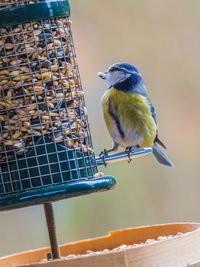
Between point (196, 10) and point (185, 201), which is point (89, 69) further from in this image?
point (185, 201)

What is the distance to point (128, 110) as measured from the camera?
5.09m

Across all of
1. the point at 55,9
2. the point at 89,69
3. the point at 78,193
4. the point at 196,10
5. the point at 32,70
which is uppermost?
the point at 196,10

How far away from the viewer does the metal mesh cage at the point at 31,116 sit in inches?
129

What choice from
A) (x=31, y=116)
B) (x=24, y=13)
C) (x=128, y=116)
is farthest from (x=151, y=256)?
(x=128, y=116)

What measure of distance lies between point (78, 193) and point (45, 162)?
30 cm

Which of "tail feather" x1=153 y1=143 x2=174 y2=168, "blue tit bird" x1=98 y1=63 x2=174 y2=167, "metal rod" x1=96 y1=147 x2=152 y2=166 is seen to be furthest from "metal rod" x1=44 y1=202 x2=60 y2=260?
"tail feather" x1=153 y1=143 x2=174 y2=168

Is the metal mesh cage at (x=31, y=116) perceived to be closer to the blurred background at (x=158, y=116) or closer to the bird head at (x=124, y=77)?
the bird head at (x=124, y=77)

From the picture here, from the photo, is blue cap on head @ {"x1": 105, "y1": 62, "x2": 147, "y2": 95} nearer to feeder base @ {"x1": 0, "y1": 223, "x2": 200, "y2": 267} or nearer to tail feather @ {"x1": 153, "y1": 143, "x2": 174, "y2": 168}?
tail feather @ {"x1": 153, "y1": 143, "x2": 174, "y2": 168}

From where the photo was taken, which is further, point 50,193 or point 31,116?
point 31,116

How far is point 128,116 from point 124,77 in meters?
0.34

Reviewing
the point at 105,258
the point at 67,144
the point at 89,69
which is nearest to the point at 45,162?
the point at 67,144

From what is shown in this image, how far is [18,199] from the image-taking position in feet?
10.1

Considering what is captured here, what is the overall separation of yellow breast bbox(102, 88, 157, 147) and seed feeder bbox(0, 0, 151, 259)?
1.73 metres

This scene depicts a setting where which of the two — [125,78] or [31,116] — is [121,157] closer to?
[31,116]
